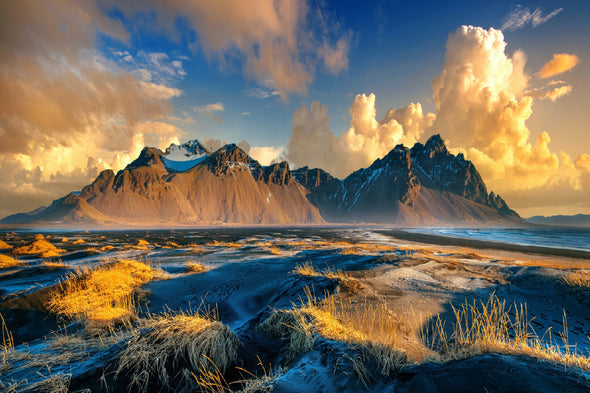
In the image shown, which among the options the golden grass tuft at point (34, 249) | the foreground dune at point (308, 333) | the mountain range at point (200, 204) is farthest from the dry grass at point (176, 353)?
the mountain range at point (200, 204)

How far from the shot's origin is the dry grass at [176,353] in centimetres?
358

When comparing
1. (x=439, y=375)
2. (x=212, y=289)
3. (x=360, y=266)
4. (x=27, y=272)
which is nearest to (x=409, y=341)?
(x=439, y=375)

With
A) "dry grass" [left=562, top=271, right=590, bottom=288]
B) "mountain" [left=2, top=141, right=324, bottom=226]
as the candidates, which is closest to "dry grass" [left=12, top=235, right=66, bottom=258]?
"dry grass" [left=562, top=271, right=590, bottom=288]

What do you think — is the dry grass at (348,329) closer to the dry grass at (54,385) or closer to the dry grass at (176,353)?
the dry grass at (176,353)

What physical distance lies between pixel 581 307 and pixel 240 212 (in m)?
170

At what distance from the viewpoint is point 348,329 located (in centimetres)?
477

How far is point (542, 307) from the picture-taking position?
278 inches

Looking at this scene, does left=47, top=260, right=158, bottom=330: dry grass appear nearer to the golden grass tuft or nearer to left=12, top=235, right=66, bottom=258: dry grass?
left=12, top=235, right=66, bottom=258: dry grass

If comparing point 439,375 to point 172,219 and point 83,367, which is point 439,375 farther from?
point 172,219

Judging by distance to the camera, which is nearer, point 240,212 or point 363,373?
point 363,373

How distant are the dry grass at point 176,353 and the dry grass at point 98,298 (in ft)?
A: 8.88

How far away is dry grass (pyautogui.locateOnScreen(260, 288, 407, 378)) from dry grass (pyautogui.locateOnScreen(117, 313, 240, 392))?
3.98 ft

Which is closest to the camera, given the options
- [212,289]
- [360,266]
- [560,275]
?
[560,275]

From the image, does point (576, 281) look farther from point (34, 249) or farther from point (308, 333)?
point (34, 249)
